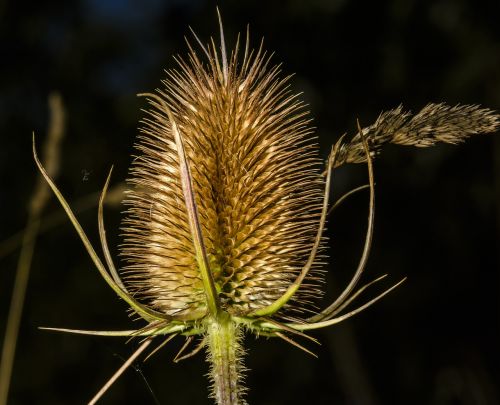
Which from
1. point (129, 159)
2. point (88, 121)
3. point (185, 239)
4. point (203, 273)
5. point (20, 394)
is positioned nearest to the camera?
point (203, 273)

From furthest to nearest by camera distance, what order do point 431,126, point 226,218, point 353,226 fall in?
point 353,226 < point 226,218 < point 431,126

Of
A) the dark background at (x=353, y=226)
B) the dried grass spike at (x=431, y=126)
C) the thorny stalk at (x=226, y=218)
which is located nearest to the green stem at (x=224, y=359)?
the thorny stalk at (x=226, y=218)

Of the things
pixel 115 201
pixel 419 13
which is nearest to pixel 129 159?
pixel 419 13

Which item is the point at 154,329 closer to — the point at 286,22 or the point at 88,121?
the point at 286,22

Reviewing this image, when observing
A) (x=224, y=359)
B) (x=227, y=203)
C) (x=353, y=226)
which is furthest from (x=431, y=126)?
(x=353, y=226)

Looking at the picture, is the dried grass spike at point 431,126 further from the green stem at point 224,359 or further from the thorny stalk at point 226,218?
the green stem at point 224,359

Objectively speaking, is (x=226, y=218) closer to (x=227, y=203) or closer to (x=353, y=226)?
(x=227, y=203)
